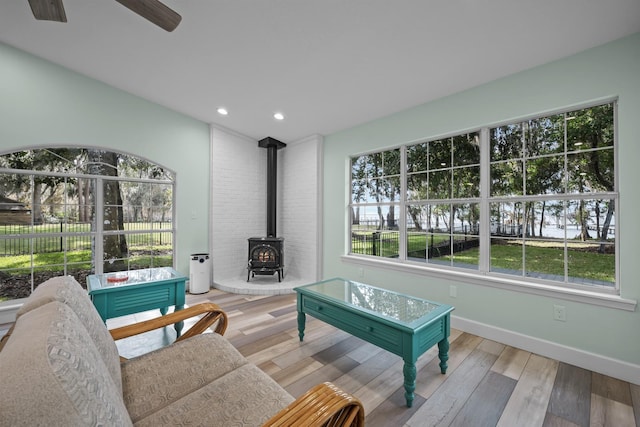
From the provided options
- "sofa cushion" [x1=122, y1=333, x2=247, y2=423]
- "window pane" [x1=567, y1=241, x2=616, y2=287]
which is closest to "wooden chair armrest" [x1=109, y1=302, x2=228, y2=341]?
"sofa cushion" [x1=122, y1=333, x2=247, y2=423]

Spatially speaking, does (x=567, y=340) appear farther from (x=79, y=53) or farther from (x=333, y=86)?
(x=79, y=53)

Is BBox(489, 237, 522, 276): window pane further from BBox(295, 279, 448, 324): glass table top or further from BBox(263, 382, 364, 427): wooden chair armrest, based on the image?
BBox(263, 382, 364, 427): wooden chair armrest

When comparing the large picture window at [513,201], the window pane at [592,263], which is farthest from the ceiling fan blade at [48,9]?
the window pane at [592,263]

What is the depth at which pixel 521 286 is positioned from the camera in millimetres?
2498

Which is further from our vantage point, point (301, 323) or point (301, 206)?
point (301, 206)

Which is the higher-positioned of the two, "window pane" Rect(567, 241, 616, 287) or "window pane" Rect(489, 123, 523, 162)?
"window pane" Rect(489, 123, 523, 162)

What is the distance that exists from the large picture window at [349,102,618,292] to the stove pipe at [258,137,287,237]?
200 centimetres

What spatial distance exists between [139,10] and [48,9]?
25.5 inches

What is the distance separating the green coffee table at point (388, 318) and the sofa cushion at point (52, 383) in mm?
1524

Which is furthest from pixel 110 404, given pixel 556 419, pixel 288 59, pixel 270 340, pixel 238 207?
pixel 238 207

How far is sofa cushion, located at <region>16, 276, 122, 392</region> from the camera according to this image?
111 centimetres

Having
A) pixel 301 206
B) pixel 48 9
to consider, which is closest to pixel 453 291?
pixel 301 206

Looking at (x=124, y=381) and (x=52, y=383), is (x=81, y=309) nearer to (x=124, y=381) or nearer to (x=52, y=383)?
(x=124, y=381)

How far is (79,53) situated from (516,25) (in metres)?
4.48
